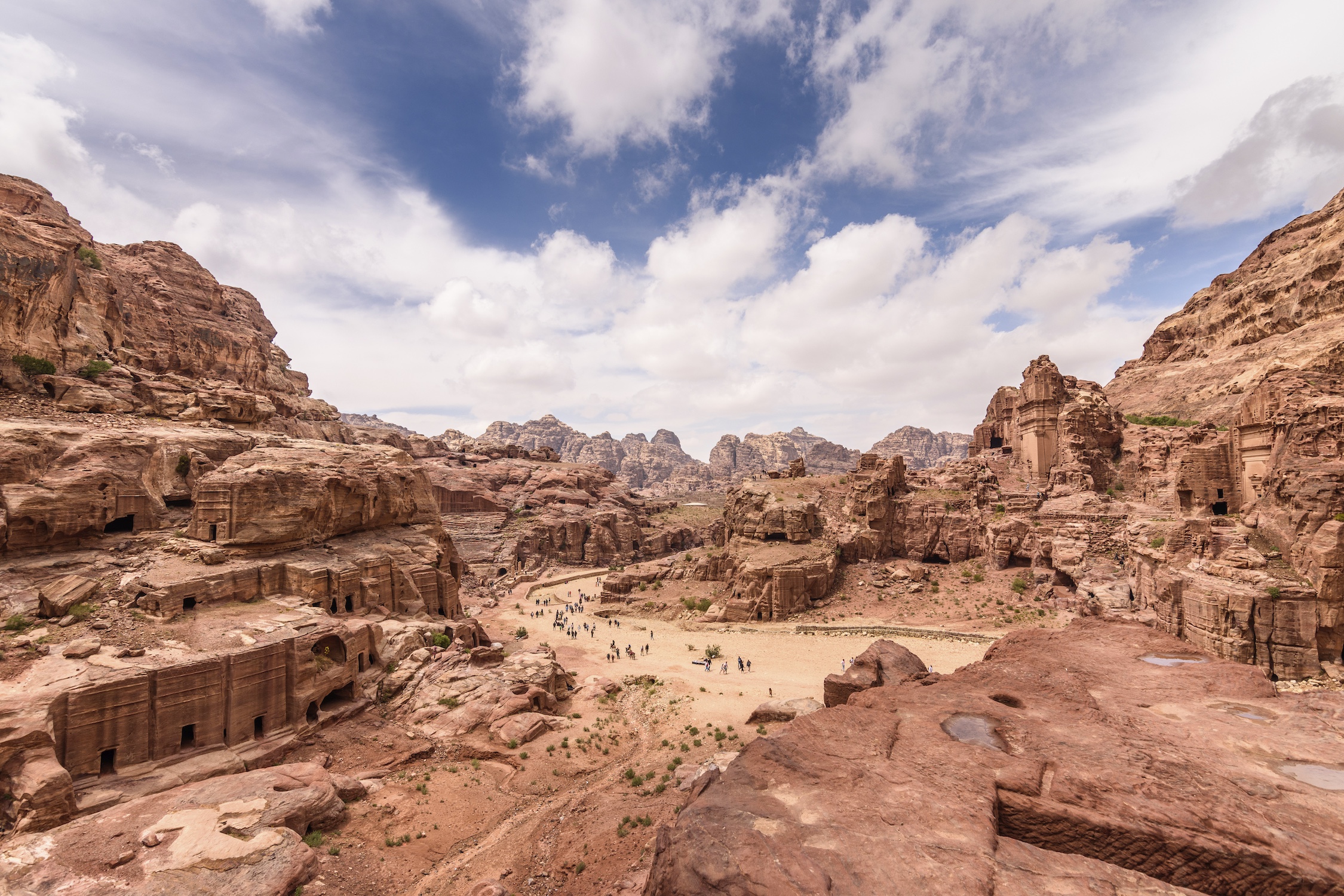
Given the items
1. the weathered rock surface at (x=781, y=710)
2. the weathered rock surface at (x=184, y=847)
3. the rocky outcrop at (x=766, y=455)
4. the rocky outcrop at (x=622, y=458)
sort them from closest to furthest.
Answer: the weathered rock surface at (x=184, y=847) < the weathered rock surface at (x=781, y=710) < the rocky outcrop at (x=766, y=455) < the rocky outcrop at (x=622, y=458)

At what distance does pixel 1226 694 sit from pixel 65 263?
46.3m

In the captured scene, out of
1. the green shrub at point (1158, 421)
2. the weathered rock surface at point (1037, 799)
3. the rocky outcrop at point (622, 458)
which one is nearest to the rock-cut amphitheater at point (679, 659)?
the weathered rock surface at point (1037, 799)

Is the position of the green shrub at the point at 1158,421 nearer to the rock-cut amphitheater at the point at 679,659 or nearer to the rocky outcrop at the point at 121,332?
the rock-cut amphitheater at the point at 679,659

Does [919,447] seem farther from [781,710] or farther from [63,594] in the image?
[63,594]

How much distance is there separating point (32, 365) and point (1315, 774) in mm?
42180

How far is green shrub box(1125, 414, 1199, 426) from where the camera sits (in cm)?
4469

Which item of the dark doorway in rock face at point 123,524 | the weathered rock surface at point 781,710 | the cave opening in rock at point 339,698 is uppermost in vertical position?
the dark doorway in rock face at point 123,524

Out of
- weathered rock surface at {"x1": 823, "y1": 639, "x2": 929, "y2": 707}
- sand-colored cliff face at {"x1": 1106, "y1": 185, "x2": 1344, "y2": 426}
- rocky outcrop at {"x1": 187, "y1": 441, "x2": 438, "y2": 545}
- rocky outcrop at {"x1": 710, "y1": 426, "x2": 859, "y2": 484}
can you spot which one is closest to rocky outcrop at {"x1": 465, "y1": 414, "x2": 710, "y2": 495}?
rocky outcrop at {"x1": 710, "y1": 426, "x2": 859, "y2": 484}

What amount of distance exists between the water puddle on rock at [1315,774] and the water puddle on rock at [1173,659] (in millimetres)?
3212

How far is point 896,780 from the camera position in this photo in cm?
579

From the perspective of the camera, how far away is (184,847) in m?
11.5

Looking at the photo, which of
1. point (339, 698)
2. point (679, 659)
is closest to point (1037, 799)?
point (339, 698)

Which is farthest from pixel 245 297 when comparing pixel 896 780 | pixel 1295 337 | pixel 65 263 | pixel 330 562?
pixel 1295 337

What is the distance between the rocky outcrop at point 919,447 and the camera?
165875 millimetres
